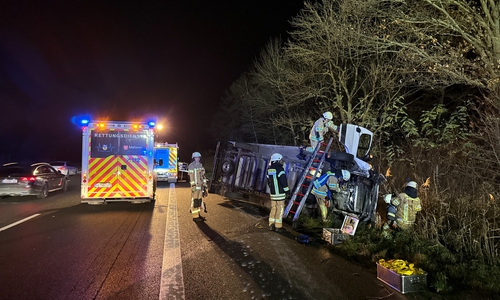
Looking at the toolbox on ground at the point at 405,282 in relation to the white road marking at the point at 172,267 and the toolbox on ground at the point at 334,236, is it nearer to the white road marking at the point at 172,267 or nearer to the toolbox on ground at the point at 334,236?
the toolbox on ground at the point at 334,236

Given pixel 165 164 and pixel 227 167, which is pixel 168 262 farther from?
pixel 165 164

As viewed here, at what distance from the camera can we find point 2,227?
744cm

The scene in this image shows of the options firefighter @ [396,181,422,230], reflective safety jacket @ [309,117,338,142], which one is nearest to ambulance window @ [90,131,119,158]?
reflective safety jacket @ [309,117,338,142]

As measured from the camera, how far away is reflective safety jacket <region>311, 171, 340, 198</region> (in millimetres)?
7031

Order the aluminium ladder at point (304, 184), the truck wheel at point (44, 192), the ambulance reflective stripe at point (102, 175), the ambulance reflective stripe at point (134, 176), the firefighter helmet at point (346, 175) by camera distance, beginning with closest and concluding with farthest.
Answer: the firefighter helmet at point (346, 175) → the aluminium ladder at point (304, 184) → the ambulance reflective stripe at point (102, 175) → the ambulance reflective stripe at point (134, 176) → the truck wheel at point (44, 192)

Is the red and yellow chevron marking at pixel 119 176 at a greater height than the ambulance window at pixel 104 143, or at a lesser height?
lesser

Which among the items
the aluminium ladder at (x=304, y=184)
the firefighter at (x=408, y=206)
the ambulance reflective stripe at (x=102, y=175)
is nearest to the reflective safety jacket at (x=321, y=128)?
the aluminium ladder at (x=304, y=184)

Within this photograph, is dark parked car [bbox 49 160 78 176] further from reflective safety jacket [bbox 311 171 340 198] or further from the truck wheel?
reflective safety jacket [bbox 311 171 340 198]

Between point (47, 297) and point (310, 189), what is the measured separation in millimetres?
5011

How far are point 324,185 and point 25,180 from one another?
1037cm

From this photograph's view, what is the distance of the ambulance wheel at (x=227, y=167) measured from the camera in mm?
9828

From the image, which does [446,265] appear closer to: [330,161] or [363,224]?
[363,224]

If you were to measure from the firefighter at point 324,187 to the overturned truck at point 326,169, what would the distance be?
163 millimetres

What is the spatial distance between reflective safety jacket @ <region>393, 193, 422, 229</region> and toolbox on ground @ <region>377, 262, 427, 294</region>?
190 centimetres
